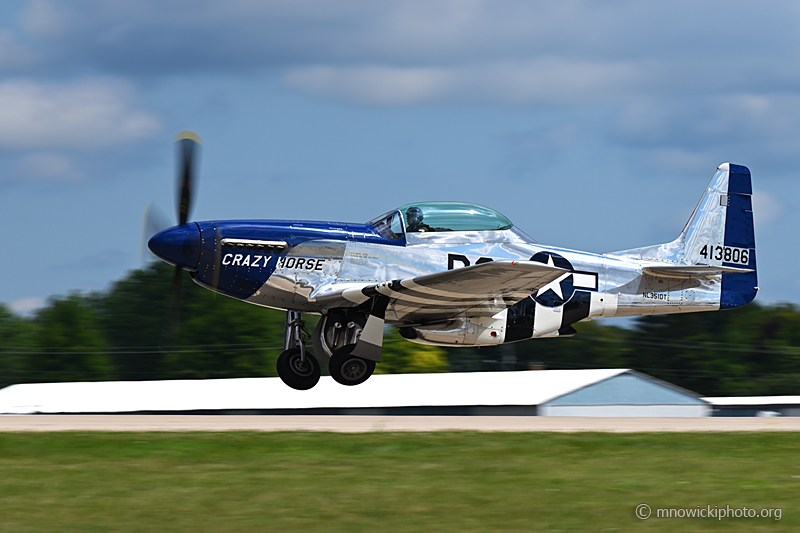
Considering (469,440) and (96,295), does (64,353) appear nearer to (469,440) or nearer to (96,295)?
(96,295)

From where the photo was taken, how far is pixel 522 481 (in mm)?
8719

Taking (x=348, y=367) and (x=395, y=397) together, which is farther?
(x=395, y=397)

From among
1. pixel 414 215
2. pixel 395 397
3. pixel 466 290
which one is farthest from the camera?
pixel 395 397

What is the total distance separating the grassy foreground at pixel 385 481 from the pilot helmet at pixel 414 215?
5.30 metres

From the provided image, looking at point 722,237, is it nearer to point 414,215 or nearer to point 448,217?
point 448,217

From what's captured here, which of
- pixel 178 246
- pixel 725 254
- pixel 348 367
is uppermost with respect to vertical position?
pixel 725 254

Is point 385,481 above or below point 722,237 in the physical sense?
below

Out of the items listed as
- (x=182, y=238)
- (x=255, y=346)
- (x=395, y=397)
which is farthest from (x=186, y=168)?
(x=255, y=346)

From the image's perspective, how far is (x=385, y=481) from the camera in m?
8.69

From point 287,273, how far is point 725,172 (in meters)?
9.04

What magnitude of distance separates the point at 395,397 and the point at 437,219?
5658 millimetres

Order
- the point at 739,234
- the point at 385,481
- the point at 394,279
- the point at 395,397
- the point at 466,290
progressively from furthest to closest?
the point at 395,397 < the point at 739,234 < the point at 394,279 < the point at 466,290 < the point at 385,481

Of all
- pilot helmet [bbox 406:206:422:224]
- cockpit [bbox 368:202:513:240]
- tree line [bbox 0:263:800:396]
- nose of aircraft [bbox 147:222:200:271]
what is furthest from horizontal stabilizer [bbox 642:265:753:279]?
tree line [bbox 0:263:800:396]

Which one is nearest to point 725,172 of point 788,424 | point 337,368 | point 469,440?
point 788,424
